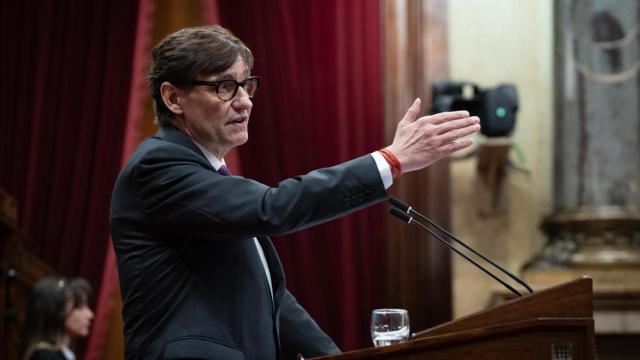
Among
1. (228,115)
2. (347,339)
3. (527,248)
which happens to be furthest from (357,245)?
(228,115)

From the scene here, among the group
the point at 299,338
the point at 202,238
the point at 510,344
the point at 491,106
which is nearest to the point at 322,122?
the point at 491,106

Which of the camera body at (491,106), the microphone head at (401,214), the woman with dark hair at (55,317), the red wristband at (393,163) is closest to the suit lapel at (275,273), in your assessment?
the microphone head at (401,214)

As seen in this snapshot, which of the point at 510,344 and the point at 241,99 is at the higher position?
the point at 241,99

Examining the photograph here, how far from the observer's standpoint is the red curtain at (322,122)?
16.6ft

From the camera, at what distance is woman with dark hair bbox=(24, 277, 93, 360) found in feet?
12.6

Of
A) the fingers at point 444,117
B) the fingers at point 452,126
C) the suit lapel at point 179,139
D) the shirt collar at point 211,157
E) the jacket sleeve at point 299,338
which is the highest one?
the fingers at point 444,117

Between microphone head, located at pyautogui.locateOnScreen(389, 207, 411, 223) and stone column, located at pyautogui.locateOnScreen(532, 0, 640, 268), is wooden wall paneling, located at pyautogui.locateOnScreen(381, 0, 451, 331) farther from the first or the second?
microphone head, located at pyautogui.locateOnScreen(389, 207, 411, 223)

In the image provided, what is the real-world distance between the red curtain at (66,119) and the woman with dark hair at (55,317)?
1.24 meters

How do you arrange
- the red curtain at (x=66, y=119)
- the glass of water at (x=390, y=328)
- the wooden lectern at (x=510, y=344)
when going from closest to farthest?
the wooden lectern at (x=510, y=344)
the glass of water at (x=390, y=328)
the red curtain at (x=66, y=119)

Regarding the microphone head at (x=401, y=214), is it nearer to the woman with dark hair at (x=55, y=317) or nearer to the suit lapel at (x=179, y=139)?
the suit lapel at (x=179, y=139)

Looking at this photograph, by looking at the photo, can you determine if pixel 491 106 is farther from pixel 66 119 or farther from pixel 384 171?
pixel 384 171

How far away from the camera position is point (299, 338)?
7.06ft

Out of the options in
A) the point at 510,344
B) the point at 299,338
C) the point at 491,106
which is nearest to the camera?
the point at 510,344

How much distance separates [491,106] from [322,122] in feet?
3.56
